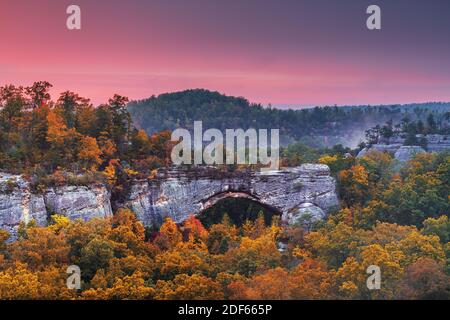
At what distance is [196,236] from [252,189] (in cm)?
555

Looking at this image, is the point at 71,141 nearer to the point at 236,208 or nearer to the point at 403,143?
the point at 236,208

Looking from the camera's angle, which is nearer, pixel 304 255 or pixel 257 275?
pixel 257 275

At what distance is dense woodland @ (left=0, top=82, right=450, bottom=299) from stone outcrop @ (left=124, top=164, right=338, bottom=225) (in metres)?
0.93

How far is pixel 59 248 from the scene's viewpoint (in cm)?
2745

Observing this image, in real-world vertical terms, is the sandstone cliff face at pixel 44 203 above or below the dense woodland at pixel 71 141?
below

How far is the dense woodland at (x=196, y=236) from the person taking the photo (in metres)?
24.2

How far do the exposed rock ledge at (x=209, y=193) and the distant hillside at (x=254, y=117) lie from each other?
31.3m

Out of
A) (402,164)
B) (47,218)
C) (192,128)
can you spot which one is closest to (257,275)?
(47,218)

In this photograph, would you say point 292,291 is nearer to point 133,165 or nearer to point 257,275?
point 257,275

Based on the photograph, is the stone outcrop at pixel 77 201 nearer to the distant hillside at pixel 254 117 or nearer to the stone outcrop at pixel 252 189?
the stone outcrop at pixel 252 189

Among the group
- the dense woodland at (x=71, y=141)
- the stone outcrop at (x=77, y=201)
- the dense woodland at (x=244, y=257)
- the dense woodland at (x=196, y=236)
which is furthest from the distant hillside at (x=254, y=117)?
the dense woodland at (x=244, y=257)

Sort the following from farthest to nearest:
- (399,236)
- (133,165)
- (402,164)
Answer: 1. (402,164)
2. (133,165)
3. (399,236)

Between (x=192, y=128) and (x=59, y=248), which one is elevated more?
(x=192, y=128)

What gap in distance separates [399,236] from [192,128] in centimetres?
4909
